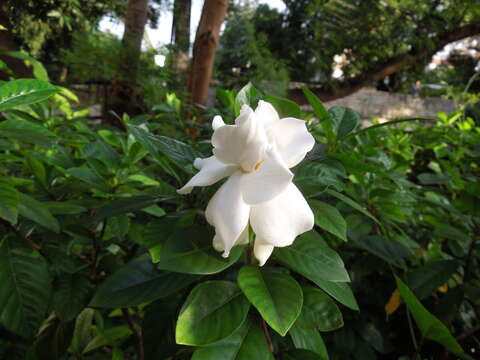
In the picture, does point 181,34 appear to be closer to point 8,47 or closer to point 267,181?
point 8,47

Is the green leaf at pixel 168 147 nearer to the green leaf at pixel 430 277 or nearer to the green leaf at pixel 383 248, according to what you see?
the green leaf at pixel 383 248

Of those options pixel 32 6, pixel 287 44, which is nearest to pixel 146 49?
pixel 32 6

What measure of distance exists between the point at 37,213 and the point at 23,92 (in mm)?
211

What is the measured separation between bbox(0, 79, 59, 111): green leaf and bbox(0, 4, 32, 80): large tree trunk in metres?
1.93

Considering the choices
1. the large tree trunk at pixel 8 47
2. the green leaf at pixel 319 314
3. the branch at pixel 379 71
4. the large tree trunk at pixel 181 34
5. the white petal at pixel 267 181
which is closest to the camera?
the white petal at pixel 267 181

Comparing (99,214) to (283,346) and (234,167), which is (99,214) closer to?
(234,167)

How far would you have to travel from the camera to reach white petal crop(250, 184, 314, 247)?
0.35m

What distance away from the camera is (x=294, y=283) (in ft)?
1.39

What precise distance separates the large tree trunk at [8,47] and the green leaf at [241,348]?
2.37 metres

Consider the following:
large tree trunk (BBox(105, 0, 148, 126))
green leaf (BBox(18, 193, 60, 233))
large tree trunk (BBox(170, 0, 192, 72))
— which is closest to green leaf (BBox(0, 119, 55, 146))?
green leaf (BBox(18, 193, 60, 233))

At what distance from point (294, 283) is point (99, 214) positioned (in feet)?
1.06

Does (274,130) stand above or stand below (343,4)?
below

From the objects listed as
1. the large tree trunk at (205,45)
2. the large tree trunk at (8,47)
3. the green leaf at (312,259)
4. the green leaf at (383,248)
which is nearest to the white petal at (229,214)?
the green leaf at (312,259)

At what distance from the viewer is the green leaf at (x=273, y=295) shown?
374 millimetres
